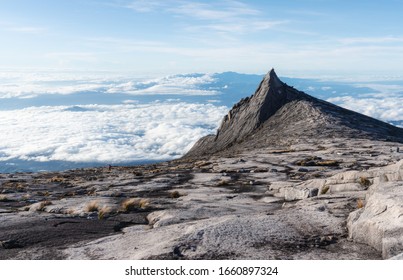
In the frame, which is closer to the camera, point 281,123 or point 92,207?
point 92,207

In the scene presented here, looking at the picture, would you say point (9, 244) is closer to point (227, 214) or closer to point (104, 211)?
point (104, 211)

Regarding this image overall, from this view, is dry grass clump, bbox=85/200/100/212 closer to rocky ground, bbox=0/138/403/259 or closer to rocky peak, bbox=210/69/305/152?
rocky ground, bbox=0/138/403/259

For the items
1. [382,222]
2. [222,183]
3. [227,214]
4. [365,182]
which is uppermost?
[382,222]

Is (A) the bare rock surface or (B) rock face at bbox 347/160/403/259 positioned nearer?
(B) rock face at bbox 347/160/403/259

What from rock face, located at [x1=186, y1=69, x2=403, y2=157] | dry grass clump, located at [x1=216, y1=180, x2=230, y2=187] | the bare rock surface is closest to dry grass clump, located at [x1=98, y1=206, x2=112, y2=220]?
the bare rock surface

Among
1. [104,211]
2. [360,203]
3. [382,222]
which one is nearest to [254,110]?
[104,211]

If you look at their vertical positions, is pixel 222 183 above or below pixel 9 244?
below

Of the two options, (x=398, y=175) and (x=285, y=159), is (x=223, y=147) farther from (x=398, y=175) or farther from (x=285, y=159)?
(x=398, y=175)

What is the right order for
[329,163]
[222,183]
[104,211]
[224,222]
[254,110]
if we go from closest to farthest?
[224,222]
[104,211]
[222,183]
[329,163]
[254,110]

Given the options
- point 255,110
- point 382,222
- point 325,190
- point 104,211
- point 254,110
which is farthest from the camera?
point 254,110
